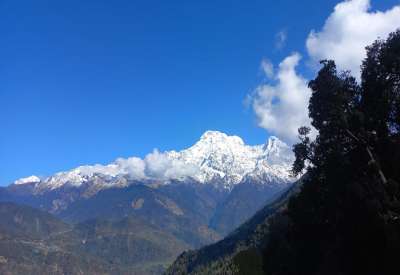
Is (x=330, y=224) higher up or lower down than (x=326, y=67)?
lower down

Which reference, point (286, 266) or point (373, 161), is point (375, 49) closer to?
point (373, 161)

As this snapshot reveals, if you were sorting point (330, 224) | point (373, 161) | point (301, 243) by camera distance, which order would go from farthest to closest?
1. point (301, 243)
2. point (330, 224)
3. point (373, 161)

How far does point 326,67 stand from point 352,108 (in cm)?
757

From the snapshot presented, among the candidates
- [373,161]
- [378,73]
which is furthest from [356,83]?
[373,161]

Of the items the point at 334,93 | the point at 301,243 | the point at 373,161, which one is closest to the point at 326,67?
the point at 334,93

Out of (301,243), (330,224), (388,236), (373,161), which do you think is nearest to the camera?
(388,236)

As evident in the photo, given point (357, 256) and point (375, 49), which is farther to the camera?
point (375, 49)

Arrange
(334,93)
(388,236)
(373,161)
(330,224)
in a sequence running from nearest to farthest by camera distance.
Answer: (388,236)
(373,161)
(334,93)
(330,224)

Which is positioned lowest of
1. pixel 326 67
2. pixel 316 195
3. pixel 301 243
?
pixel 301 243

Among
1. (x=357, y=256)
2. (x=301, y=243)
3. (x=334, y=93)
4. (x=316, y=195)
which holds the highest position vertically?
(x=334, y=93)

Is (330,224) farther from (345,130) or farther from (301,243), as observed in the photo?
(345,130)

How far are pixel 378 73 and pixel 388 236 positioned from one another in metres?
27.3

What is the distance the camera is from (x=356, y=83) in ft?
265

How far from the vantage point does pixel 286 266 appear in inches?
4038
